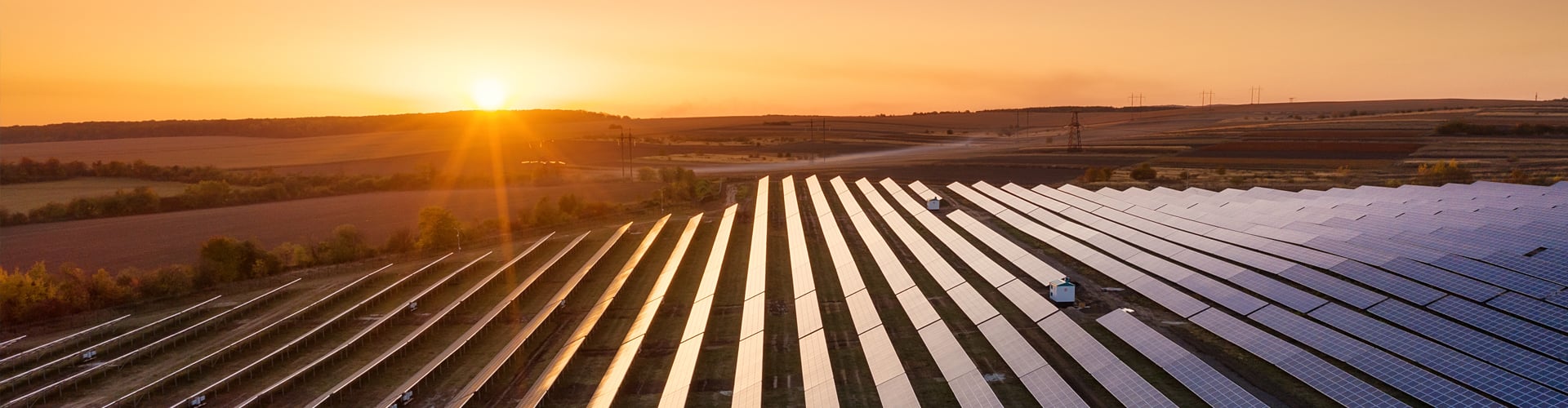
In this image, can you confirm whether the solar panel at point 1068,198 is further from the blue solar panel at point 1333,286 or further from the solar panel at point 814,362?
the solar panel at point 814,362

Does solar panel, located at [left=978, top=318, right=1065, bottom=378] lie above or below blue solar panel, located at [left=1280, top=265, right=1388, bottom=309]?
below

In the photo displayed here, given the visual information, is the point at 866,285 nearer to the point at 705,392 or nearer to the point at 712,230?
the point at 705,392

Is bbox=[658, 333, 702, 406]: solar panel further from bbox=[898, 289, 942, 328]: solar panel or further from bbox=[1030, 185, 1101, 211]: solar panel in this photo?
bbox=[1030, 185, 1101, 211]: solar panel

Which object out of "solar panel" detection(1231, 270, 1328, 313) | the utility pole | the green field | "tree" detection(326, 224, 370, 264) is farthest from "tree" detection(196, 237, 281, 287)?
"solar panel" detection(1231, 270, 1328, 313)

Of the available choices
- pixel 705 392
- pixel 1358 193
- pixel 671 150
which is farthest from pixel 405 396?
pixel 671 150

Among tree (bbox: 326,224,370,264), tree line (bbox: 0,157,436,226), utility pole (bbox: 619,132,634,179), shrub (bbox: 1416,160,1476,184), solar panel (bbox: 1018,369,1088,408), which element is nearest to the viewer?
solar panel (bbox: 1018,369,1088,408)

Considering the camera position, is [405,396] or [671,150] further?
[671,150]
